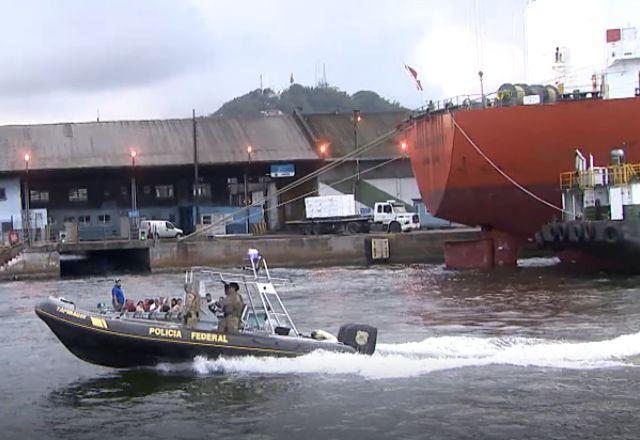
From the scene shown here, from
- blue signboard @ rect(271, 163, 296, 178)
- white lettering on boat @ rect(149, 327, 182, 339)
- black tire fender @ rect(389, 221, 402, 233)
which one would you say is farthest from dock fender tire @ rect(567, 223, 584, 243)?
blue signboard @ rect(271, 163, 296, 178)

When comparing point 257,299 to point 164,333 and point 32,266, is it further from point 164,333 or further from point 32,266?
point 32,266

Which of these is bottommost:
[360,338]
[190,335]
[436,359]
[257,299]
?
[436,359]

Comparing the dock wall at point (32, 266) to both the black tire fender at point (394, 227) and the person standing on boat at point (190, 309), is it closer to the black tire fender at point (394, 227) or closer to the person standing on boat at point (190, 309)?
the black tire fender at point (394, 227)

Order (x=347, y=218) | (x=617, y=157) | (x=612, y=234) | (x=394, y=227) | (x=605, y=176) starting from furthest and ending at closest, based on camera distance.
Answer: (x=347, y=218)
(x=394, y=227)
(x=617, y=157)
(x=605, y=176)
(x=612, y=234)

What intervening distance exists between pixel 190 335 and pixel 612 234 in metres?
19.9

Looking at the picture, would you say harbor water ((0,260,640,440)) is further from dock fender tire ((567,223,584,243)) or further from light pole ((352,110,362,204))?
light pole ((352,110,362,204))

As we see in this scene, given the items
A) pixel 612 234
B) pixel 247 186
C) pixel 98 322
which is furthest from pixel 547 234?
pixel 247 186

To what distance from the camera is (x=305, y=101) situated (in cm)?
16950

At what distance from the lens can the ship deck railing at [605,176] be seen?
109 ft

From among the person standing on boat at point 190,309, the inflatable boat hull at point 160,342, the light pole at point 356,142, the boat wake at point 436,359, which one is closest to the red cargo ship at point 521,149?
the boat wake at point 436,359

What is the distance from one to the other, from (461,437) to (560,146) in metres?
25.2

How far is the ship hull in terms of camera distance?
1404 inches

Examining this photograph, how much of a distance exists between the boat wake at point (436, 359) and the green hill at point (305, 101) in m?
142

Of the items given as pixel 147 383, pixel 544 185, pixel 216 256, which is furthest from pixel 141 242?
pixel 147 383
